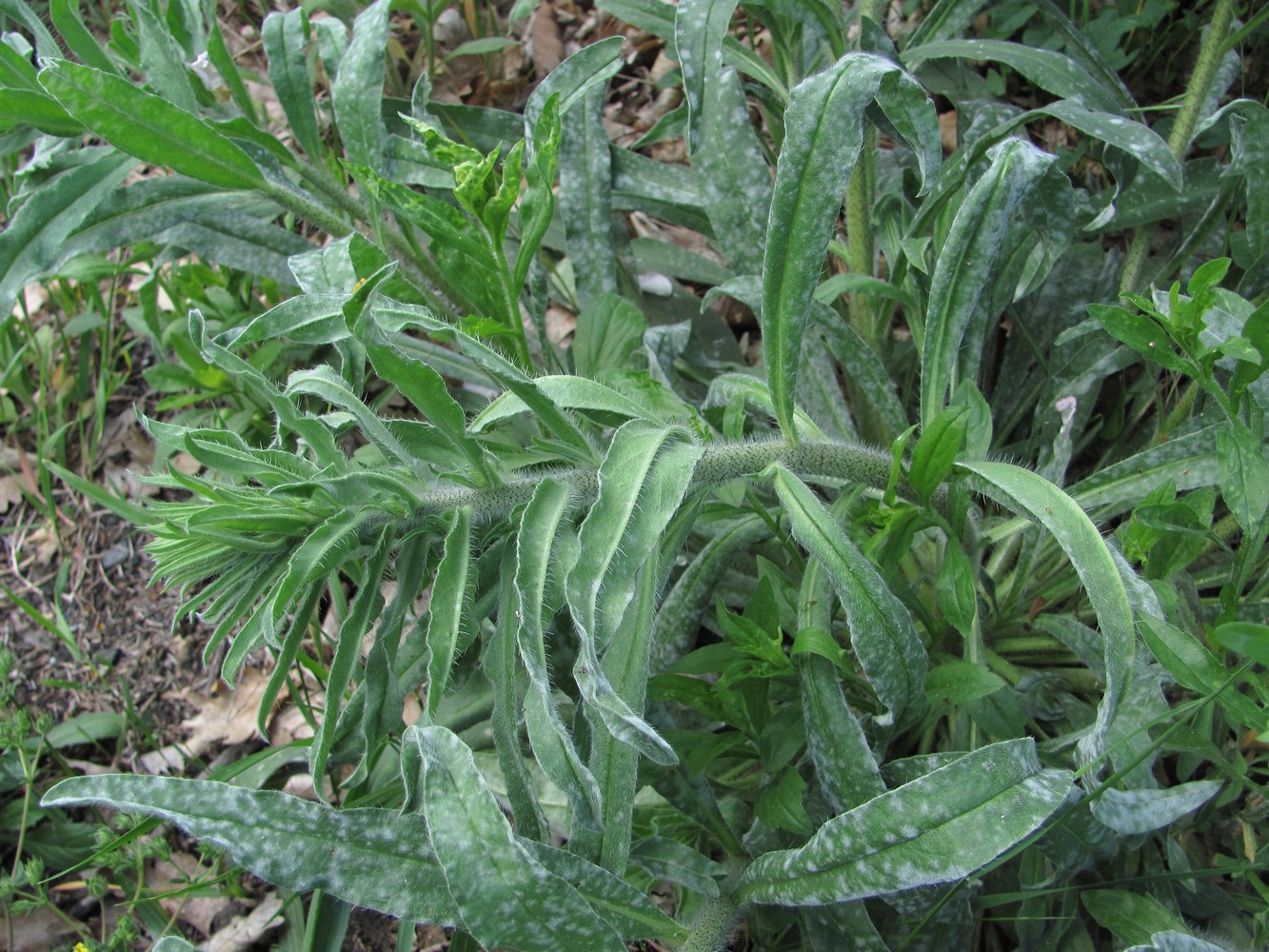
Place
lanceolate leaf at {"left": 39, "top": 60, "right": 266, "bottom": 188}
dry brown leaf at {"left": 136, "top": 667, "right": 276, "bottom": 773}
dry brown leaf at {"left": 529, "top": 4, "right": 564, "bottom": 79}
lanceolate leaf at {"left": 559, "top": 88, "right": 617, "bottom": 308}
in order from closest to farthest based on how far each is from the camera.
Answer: lanceolate leaf at {"left": 39, "top": 60, "right": 266, "bottom": 188}, lanceolate leaf at {"left": 559, "top": 88, "right": 617, "bottom": 308}, dry brown leaf at {"left": 136, "top": 667, "right": 276, "bottom": 773}, dry brown leaf at {"left": 529, "top": 4, "right": 564, "bottom": 79}

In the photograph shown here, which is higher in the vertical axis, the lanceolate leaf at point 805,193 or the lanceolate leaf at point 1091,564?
the lanceolate leaf at point 805,193

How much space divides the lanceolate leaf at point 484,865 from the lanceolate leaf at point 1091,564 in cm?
77

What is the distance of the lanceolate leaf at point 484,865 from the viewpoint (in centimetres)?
133

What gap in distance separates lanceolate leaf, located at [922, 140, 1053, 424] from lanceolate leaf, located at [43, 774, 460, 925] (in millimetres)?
1112

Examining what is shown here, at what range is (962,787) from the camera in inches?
55.2

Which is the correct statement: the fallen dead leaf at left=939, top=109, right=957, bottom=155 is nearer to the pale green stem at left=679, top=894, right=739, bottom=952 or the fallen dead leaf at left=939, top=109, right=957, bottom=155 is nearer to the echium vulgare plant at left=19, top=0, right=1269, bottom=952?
the echium vulgare plant at left=19, top=0, right=1269, bottom=952

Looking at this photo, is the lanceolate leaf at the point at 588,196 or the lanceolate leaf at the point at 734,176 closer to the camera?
the lanceolate leaf at the point at 734,176

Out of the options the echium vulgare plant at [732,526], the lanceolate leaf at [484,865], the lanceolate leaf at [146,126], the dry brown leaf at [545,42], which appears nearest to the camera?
the lanceolate leaf at [484,865]

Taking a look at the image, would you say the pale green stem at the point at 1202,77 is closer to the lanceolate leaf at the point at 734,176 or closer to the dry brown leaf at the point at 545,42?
the lanceolate leaf at the point at 734,176

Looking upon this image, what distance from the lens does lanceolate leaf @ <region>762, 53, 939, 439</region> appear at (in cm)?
153

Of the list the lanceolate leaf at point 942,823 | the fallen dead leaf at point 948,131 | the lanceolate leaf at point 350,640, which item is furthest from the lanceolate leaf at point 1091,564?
the fallen dead leaf at point 948,131

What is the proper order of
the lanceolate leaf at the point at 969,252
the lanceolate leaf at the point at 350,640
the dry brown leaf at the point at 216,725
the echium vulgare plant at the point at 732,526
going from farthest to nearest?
the dry brown leaf at the point at 216,725 < the lanceolate leaf at the point at 969,252 < the lanceolate leaf at the point at 350,640 < the echium vulgare plant at the point at 732,526

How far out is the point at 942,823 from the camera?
1405 millimetres

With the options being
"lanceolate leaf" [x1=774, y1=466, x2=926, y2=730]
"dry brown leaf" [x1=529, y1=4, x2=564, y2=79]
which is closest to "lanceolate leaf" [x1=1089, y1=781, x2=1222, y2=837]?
"lanceolate leaf" [x1=774, y1=466, x2=926, y2=730]
